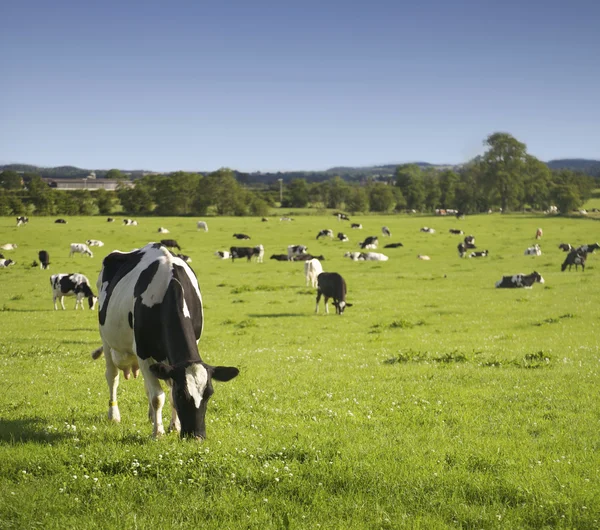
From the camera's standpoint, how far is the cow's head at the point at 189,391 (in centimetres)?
839

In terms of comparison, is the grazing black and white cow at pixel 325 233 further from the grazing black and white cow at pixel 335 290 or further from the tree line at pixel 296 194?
the grazing black and white cow at pixel 335 290

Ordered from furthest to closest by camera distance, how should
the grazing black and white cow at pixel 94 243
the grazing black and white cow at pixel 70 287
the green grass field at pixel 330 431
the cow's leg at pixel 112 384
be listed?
the grazing black and white cow at pixel 94 243, the grazing black and white cow at pixel 70 287, the cow's leg at pixel 112 384, the green grass field at pixel 330 431

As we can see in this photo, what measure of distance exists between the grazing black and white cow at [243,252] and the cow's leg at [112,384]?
160ft

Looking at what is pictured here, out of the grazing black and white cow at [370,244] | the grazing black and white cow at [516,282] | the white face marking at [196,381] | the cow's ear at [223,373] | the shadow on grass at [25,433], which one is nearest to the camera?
the white face marking at [196,381]

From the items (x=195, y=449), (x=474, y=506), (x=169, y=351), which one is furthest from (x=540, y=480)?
(x=169, y=351)

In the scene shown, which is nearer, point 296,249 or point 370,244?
point 296,249

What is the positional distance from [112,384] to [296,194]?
141m

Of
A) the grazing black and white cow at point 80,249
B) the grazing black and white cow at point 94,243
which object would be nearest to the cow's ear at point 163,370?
the grazing black and white cow at point 80,249

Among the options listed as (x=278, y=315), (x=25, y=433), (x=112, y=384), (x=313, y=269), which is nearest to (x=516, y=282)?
(x=313, y=269)

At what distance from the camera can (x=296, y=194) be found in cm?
15075

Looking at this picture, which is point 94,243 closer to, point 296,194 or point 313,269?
point 313,269

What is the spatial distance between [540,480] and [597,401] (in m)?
5.02

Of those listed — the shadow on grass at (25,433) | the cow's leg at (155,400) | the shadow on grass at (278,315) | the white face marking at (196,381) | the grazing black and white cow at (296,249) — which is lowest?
the shadow on grass at (278,315)

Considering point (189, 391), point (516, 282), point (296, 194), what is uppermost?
point (296, 194)
